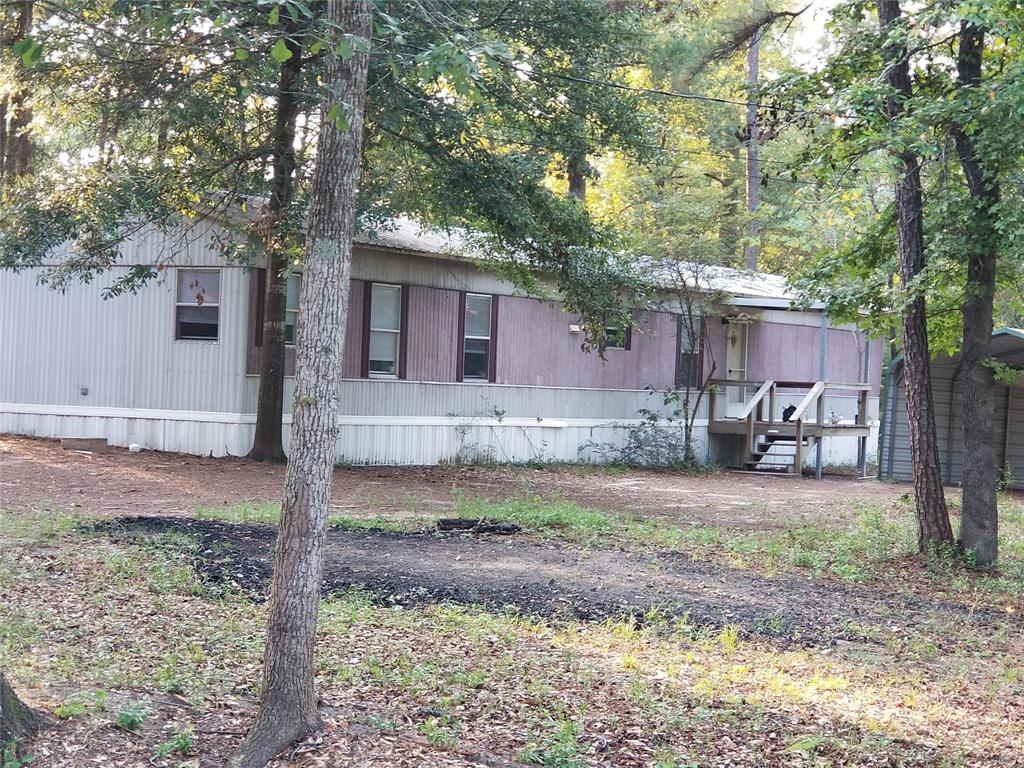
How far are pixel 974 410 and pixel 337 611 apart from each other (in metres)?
6.56

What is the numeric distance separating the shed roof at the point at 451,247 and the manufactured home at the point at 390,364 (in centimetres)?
7

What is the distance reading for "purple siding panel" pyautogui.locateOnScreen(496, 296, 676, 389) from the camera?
20.6 meters

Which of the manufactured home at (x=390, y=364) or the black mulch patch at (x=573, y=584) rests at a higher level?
the manufactured home at (x=390, y=364)

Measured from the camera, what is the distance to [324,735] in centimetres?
497

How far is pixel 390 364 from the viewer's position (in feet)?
62.1

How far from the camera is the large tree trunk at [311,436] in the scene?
4816 mm

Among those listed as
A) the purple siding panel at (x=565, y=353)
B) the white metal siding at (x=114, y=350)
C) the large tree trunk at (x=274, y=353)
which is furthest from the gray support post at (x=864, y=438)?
the white metal siding at (x=114, y=350)

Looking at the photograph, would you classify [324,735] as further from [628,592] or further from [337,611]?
[628,592]

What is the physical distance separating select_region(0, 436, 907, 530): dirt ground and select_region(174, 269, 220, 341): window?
198cm

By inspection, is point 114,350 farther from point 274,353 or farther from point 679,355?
point 679,355

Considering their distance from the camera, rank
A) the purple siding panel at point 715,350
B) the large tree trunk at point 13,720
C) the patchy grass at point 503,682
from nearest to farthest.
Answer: the large tree trunk at point 13,720 < the patchy grass at point 503,682 < the purple siding panel at point 715,350

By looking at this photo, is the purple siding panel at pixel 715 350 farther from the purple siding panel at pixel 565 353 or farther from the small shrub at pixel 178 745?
the small shrub at pixel 178 745

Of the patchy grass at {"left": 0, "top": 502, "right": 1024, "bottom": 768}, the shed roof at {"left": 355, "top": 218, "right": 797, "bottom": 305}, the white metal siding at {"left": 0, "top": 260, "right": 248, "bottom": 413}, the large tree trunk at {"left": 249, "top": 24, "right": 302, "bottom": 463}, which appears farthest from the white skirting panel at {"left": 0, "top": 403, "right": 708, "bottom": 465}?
the patchy grass at {"left": 0, "top": 502, "right": 1024, "bottom": 768}

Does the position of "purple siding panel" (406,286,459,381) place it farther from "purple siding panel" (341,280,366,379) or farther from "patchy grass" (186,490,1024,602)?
"patchy grass" (186,490,1024,602)
